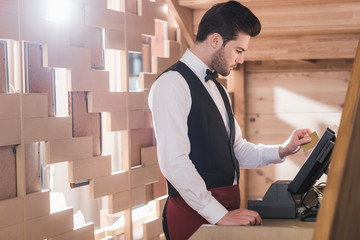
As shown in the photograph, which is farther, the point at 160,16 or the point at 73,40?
the point at 160,16

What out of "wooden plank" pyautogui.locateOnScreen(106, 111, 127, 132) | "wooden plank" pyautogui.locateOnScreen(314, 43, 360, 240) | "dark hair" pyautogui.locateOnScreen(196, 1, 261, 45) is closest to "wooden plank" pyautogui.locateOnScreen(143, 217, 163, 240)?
"wooden plank" pyautogui.locateOnScreen(106, 111, 127, 132)

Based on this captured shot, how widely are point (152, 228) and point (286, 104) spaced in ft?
4.34

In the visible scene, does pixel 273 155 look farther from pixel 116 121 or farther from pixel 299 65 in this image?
pixel 299 65

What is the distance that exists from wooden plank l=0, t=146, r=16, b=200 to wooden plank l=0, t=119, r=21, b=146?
0.12ft

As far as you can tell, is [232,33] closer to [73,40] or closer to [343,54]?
[73,40]

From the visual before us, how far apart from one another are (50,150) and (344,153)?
64.0 inches

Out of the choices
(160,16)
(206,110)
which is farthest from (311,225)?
(160,16)

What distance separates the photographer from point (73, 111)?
210cm

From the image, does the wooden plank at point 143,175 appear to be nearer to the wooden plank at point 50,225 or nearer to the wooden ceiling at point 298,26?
the wooden plank at point 50,225

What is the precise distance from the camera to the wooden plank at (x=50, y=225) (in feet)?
6.08

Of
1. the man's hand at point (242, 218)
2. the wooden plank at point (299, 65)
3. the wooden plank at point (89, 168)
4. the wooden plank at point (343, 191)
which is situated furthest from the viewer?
the wooden plank at point (299, 65)

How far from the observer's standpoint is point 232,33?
1.77 meters

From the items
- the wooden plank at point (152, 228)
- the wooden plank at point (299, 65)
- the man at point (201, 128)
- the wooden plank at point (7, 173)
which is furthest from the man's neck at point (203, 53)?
the wooden plank at point (299, 65)

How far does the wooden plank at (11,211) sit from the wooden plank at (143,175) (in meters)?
0.73
